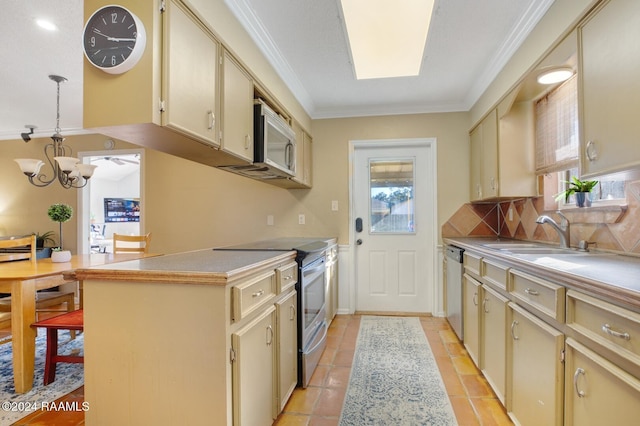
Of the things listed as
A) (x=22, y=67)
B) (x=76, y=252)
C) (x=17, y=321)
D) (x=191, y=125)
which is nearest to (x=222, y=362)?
(x=191, y=125)

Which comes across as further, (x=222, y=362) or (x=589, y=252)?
(x=589, y=252)

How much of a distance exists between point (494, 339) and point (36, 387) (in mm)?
2992

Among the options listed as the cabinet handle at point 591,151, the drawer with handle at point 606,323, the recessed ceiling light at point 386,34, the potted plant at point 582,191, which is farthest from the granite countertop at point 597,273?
the recessed ceiling light at point 386,34

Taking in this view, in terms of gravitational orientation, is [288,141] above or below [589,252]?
above

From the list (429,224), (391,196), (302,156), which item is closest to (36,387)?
(302,156)

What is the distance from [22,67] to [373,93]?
3.09 meters

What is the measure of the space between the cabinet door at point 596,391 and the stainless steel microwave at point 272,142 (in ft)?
6.11

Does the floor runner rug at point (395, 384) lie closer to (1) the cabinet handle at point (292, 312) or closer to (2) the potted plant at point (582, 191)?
(1) the cabinet handle at point (292, 312)

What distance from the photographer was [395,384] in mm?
2068

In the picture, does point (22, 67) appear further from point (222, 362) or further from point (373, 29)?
point (222, 362)

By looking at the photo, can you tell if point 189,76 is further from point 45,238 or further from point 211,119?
point 45,238

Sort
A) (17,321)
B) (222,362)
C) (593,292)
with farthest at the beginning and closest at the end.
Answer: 1. (17,321)
2. (222,362)
3. (593,292)

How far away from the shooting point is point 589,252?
1.82m

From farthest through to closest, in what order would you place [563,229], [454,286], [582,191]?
1. [454,286]
2. [563,229]
3. [582,191]
